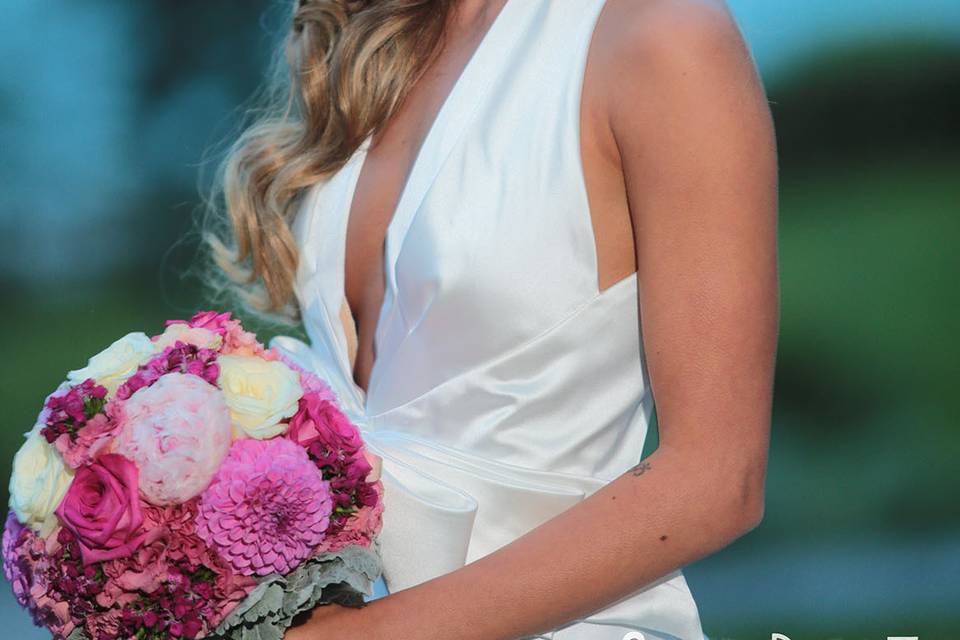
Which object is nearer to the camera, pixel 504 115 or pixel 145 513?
pixel 145 513

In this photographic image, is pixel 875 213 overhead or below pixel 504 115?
overhead

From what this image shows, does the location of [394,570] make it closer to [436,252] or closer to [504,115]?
[436,252]

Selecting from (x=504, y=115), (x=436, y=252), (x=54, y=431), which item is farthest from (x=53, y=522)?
(x=504, y=115)

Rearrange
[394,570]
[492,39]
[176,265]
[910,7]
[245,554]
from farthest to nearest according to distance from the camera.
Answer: [176,265]
[910,7]
[492,39]
[394,570]
[245,554]

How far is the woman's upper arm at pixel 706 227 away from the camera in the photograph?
1.21 metres

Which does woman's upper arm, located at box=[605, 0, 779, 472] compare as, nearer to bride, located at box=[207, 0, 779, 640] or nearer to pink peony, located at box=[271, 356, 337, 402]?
bride, located at box=[207, 0, 779, 640]

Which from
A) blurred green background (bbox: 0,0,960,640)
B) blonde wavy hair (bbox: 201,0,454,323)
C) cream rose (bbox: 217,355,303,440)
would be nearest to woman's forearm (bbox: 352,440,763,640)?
cream rose (bbox: 217,355,303,440)

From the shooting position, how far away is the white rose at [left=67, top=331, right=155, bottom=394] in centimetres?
124

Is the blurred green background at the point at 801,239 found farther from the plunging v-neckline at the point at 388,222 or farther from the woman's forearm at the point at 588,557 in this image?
the woman's forearm at the point at 588,557

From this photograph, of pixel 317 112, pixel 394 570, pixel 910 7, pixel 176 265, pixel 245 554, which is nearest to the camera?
pixel 245 554

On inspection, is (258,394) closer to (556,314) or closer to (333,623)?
(333,623)

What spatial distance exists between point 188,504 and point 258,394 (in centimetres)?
14

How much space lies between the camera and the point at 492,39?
1538mm

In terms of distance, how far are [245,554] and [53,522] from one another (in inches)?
8.7
